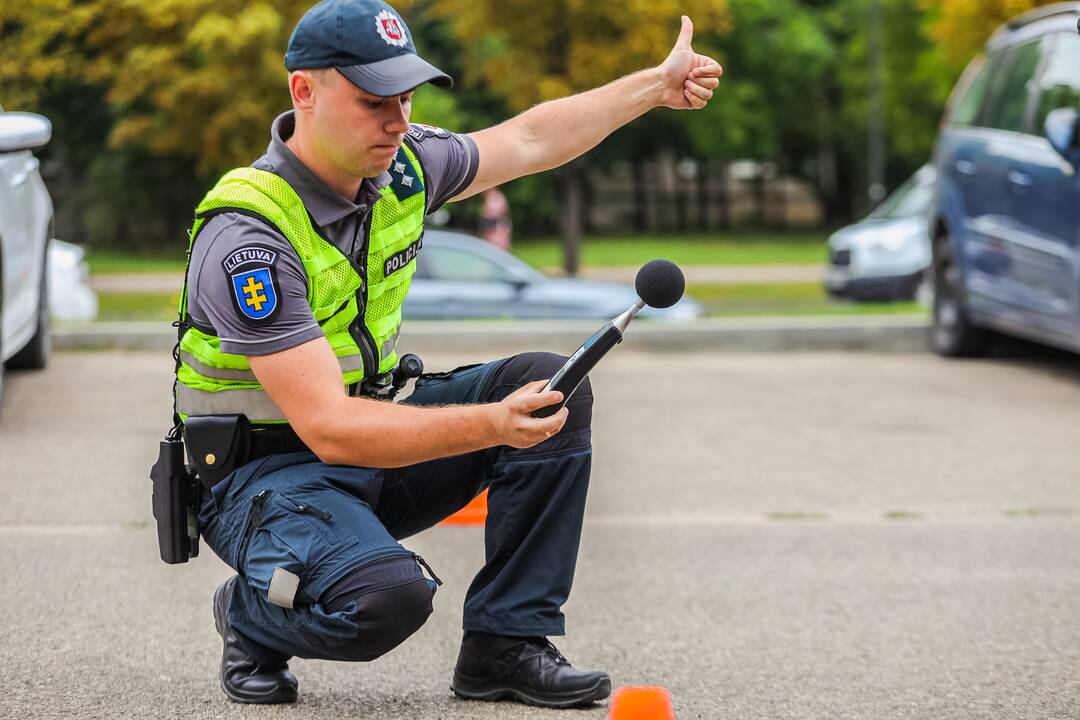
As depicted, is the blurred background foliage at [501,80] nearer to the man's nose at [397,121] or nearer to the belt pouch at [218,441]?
the man's nose at [397,121]

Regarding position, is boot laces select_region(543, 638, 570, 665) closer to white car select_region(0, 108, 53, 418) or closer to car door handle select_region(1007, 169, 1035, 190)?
white car select_region(0, 108, 53, 418)

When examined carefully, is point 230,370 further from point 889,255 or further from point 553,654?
point 889,255

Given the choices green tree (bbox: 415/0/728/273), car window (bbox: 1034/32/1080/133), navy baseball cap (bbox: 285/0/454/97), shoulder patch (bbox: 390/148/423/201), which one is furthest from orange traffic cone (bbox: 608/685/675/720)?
green tree (bbox: 415/0/728/273)

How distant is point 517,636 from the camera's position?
363 cm

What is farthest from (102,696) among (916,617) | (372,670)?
(916,617)

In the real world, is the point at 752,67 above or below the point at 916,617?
below

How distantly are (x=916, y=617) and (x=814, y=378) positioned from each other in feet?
17.2

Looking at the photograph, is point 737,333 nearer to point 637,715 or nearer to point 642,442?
point 642,442

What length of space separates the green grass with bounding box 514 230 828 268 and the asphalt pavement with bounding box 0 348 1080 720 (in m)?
23.5

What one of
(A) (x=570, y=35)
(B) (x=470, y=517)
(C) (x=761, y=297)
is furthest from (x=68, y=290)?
(C) (x=761, y=297)

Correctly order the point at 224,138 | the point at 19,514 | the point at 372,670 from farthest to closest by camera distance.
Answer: the point at 224,138, the point at 19,514, the point at 372,670

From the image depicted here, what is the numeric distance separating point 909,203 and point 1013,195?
34.4ft

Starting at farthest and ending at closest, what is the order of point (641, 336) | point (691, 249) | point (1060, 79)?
point (691, 249)
point (641, 336)
point (1060, 79)

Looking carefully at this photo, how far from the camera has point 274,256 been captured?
10.9ft
